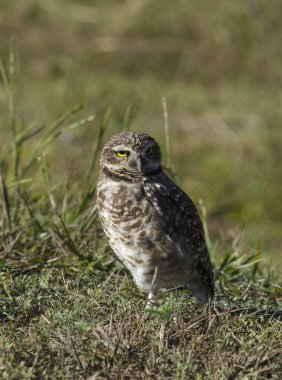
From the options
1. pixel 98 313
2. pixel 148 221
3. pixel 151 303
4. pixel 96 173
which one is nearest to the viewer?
pixel 98 313

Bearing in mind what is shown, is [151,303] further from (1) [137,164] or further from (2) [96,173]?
(2) [96,173]

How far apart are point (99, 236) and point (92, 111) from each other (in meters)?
3.90

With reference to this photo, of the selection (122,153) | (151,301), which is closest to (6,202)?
(122,153)

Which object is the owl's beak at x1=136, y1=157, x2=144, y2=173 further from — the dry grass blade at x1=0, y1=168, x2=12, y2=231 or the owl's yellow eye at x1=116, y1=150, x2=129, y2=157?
the dry grass blade at x1=0, y1=168, x2=12, y2=231

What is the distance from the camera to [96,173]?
7.10 meters

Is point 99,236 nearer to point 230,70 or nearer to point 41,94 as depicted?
point 41,94

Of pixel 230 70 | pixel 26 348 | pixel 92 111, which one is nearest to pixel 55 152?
pixel 92 111

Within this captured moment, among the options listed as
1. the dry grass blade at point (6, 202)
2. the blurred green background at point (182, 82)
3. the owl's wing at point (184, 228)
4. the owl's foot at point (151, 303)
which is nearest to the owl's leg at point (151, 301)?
the owl's foot at point (151, 303)

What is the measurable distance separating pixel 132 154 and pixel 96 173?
2800 millimetres

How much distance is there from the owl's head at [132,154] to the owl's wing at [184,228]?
0.29 feet

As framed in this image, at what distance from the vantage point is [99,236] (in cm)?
498

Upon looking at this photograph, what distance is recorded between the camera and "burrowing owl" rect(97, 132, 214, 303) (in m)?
4.24

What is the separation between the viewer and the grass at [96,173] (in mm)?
3469

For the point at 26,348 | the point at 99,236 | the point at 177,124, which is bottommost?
the point at 177,124
